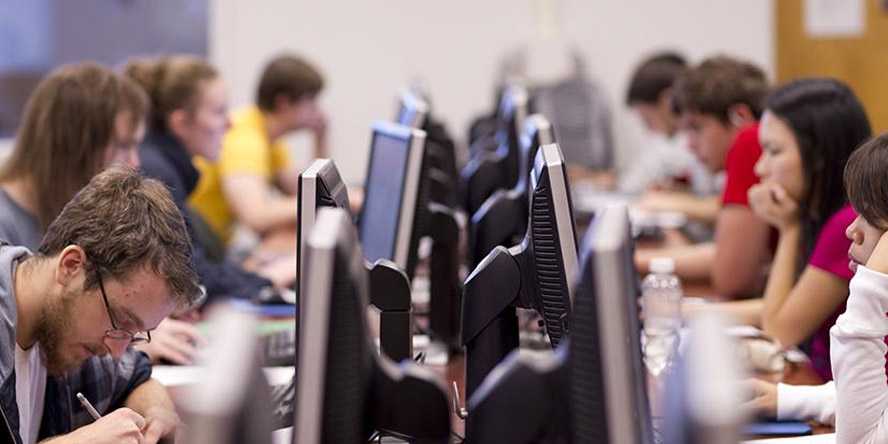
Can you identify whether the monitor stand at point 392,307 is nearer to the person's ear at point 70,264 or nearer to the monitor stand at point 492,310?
the monitor stand at point 492,310

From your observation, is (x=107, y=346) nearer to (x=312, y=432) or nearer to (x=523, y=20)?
(x=312, y=432)

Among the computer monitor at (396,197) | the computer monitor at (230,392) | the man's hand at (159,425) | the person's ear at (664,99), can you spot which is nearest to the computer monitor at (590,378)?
the computer monitor at (230,392)

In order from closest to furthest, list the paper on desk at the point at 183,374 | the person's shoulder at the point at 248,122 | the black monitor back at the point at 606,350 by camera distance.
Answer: the black monitor back at the point at 606,350
the paper on desk at the point at 183,374
the person's shoulder at the point at 248,122

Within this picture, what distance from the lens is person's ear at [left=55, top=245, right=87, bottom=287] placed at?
1.59m

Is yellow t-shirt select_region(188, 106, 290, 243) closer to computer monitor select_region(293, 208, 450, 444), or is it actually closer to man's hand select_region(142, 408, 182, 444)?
man's hand select_region(142, 408, 182, 444)

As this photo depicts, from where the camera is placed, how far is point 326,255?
3.73 feet

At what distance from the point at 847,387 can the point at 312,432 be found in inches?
33.1

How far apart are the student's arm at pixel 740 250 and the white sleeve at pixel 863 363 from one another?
1469 millimetres

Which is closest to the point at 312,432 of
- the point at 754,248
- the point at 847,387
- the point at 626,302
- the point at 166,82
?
the point at 626,302

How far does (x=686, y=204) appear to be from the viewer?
4633mm

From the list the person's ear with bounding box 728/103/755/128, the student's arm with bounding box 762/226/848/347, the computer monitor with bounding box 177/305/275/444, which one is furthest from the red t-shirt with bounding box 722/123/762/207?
the computer monitor with bounding box 177/305/275/444

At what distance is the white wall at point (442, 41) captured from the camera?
637 cm

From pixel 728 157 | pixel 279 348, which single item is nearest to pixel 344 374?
pixel 279 348

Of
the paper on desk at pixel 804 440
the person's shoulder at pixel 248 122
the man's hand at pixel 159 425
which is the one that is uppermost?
the person's shoulder at pixel 248 122
